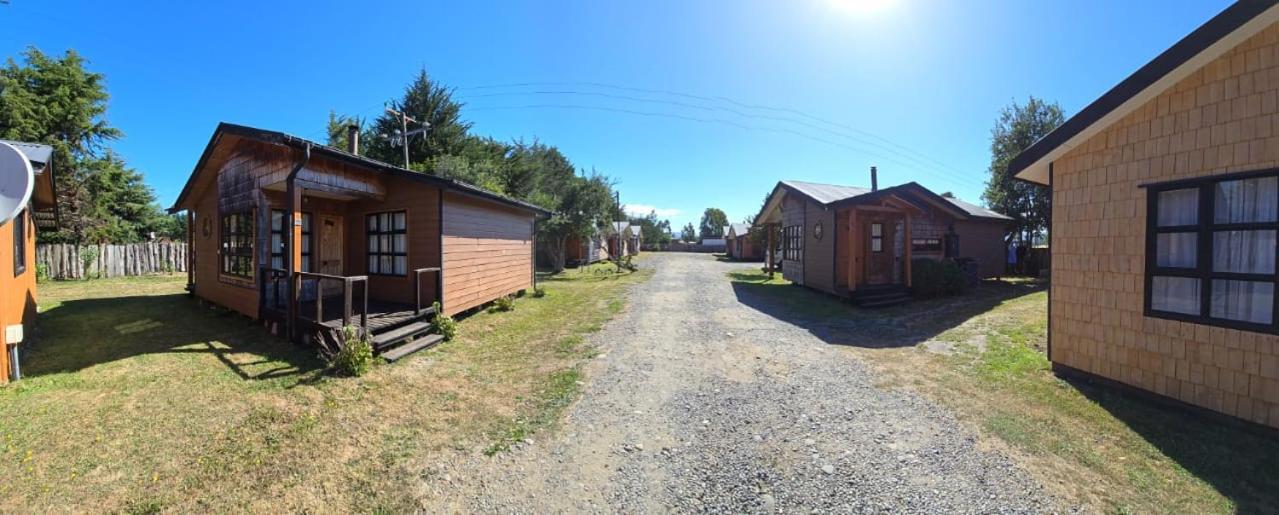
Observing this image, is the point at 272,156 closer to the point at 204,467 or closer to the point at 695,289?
the point at 204,467

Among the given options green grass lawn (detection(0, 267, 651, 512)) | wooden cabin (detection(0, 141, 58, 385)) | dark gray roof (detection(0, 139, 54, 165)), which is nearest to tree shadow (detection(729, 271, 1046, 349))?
green grass lawn (detection(0, 267, 651, 512))

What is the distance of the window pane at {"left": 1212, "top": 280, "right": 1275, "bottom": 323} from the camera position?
367cm

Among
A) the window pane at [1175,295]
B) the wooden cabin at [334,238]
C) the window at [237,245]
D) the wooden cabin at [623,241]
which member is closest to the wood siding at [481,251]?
the wooden cabin at [334,238]

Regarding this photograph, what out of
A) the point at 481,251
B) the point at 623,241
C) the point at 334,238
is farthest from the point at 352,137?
the point at 623,241

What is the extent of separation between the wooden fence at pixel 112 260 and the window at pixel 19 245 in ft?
38.9

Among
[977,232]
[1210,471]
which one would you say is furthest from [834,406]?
[977,232]

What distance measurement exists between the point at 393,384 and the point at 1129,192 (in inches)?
320

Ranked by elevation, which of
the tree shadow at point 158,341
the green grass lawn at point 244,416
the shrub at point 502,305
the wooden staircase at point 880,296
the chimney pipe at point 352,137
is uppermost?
the chimney pipe at point 352,137

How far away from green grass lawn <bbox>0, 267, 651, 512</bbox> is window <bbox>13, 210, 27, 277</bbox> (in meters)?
1.12

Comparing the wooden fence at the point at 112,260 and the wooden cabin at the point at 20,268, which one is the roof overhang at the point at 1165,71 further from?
the wooden fence at the point at 112,260

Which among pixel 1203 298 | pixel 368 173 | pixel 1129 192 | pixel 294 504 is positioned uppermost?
pixel 368 173

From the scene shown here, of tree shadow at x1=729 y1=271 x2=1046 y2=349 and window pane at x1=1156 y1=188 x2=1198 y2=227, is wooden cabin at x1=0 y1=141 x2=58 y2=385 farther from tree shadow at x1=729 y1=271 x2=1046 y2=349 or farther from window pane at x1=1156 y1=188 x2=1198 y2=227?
window pane at x1=1156 y1=188 x2=1198 y2=227

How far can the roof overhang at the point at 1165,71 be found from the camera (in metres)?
3.62

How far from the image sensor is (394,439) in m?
3.74
